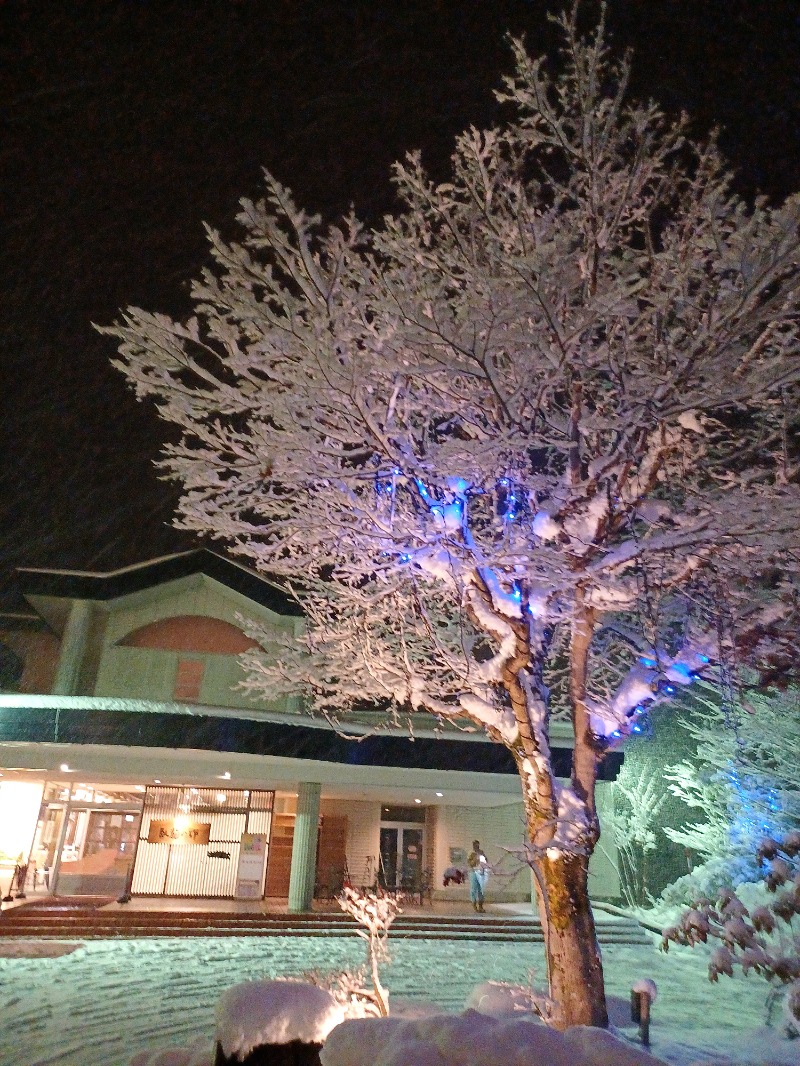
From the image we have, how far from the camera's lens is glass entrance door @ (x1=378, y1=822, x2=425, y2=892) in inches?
819

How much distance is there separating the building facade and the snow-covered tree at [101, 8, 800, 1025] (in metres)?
7.08

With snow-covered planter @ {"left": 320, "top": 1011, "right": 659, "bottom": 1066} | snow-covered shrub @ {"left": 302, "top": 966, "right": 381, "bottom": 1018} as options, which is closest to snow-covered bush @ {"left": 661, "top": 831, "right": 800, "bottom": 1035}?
snow-covered shrub @ {"left": 302, "top": 966, "right": 381, "bottom": 1018}

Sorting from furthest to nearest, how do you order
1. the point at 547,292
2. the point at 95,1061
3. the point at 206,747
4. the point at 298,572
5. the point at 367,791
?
the point at 367,791 < the point at 206,747 < the point at 298,572 < the point at 95,1061 < the point at 547,292

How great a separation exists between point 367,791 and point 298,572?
38.3 ft

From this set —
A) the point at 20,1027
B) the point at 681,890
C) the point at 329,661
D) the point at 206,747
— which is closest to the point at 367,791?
the point at 206,747

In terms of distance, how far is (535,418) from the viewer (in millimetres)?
7000

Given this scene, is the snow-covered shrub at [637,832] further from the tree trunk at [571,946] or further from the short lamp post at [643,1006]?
the tree trunk at [571,946]

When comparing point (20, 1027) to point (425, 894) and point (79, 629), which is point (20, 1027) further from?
point (425, 894)

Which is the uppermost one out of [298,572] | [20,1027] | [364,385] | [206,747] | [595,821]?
[364,385]

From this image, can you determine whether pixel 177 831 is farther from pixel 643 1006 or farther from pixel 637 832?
pixel 643 1006

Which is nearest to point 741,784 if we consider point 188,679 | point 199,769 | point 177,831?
point 199,769

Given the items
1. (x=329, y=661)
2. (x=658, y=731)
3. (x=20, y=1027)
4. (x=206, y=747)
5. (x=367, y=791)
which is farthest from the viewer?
(x=658, y=731)

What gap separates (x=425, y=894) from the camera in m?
19.0

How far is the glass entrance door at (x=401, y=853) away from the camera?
20797 mm
